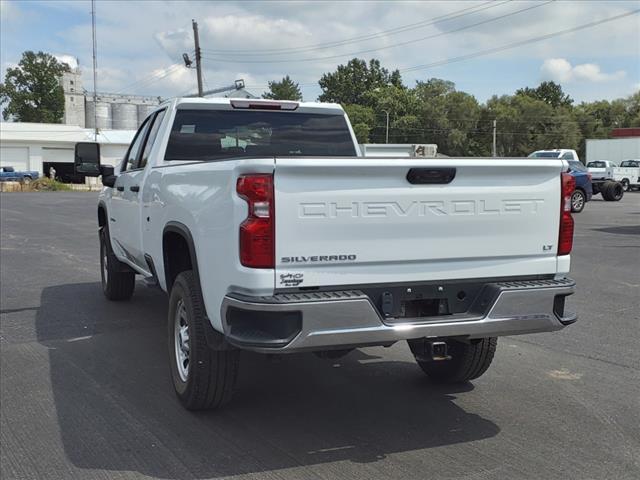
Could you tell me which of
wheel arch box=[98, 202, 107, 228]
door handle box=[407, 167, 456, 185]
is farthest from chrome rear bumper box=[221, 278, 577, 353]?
wheel arch box=[98, 202, 107, 228]

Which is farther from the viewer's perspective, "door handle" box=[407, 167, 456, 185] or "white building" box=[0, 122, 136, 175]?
"white building" box=[0, 122, 136, 175]

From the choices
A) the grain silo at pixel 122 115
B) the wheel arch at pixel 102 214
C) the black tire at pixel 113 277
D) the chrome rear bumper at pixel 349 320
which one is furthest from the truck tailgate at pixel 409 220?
the grain silo at pixel 122 115

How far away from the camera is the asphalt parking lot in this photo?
3.77 metres

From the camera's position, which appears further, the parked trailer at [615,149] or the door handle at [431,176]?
the parked trailer at [615,149]

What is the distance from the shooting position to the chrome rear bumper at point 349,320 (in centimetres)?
347

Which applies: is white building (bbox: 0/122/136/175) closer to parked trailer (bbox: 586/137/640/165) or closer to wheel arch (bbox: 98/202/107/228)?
parked trailer (bbox: 586/137/640/165)

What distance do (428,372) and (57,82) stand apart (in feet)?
423

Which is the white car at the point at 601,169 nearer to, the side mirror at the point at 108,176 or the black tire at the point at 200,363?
the side mirror at the point at 108,176

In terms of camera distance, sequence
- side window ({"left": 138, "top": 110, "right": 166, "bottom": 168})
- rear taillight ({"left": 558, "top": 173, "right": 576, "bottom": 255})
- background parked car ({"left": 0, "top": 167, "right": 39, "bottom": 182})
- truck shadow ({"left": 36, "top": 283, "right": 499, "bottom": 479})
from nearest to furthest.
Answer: truck shadow ({"left": 36, "top": 283, "right": 499, "bottom": 479}) < rear taillight ({"left": 558, "top": 173, "right": 576, "bottom": 255}) < side window ({"left": 138, "top": 110, "right": 166, "bottom": 168}) < background parked car ({"left": 0, "top": 167, "right": 39, "bottom": 182})

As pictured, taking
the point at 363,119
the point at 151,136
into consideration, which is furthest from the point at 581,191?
the point at 363,119

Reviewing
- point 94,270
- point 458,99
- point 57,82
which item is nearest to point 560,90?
point 458,99

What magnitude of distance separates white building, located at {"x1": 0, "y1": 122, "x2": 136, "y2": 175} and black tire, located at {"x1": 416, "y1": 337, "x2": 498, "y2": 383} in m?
64.7

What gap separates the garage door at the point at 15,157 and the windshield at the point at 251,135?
6723 centimetres

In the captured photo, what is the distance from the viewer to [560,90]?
122438 mm
